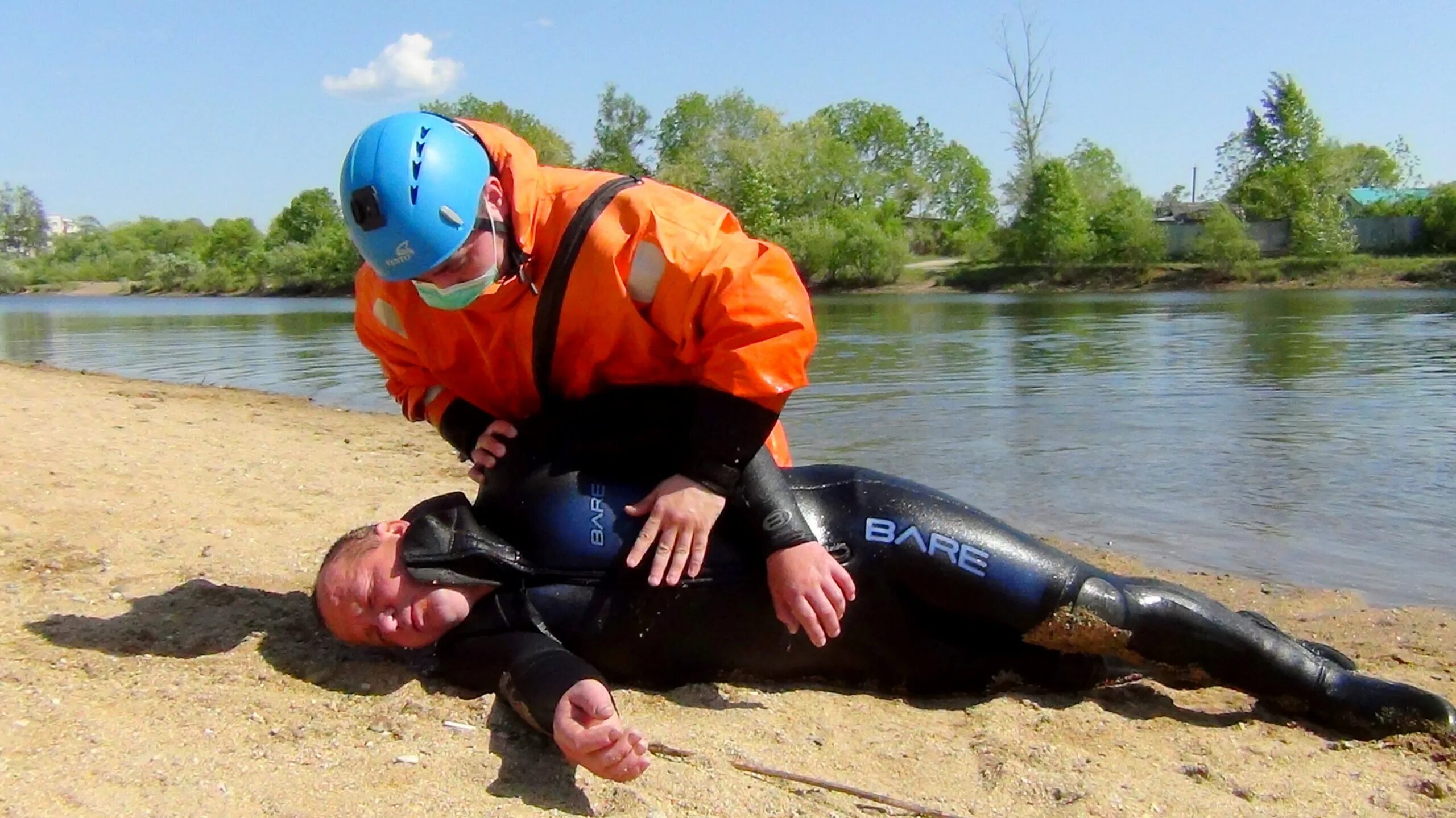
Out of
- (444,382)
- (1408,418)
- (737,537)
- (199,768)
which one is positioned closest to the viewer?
(199,768)

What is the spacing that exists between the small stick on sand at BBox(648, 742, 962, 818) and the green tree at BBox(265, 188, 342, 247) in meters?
100

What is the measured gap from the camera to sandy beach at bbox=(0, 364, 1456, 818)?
7.88ft

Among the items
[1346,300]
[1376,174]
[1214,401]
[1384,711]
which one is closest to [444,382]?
[1384,711]

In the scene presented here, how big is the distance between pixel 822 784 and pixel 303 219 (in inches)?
4032

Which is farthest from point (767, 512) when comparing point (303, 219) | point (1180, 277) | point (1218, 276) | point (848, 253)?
point (303, 219)

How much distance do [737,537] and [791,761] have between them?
2.02 feet

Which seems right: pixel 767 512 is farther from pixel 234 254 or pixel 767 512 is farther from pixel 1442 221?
pixel 234 254

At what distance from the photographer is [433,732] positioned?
272 cm

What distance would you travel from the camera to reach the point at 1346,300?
118 ft

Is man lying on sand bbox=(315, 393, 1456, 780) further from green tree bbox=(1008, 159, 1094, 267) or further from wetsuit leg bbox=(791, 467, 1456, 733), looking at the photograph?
green tree bbox=(1008, 159, 1094, 267)

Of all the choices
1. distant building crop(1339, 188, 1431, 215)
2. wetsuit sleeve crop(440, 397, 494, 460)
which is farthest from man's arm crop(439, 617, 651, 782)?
distant building crop(1339, 188, 1431, 215)

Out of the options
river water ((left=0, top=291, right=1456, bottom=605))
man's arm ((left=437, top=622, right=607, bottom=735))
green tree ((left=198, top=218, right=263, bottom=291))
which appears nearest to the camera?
man's arm ((left=437, top=622, right=607, bottom=735))

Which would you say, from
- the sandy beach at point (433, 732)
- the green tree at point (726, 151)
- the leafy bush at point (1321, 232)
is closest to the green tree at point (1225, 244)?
the leafy bush at point (1321, 232)

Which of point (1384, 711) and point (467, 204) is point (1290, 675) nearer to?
point (1384, 711)
